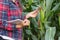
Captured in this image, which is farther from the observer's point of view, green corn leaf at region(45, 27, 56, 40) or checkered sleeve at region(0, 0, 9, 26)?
green corn leaf at region(45, 27, 56, 40)

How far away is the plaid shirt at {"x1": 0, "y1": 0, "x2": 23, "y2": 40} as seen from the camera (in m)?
1.14

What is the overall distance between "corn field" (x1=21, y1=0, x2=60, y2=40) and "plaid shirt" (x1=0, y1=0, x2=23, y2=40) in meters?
0.32

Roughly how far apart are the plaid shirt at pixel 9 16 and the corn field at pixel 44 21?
32 centimetres

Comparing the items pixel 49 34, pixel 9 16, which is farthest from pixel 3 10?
pixel 49 34

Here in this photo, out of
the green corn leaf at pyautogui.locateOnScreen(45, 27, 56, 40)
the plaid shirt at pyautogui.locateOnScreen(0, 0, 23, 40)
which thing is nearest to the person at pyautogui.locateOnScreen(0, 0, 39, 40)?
the plaid shirt at pyautogui.locateOnScreen(0, 0, 23, 40)

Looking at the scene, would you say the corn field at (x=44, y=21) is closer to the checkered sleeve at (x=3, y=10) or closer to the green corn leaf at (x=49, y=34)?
the green corn leaf at (x=49, y=34)

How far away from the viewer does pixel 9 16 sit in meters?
1.16

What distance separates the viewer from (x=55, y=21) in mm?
1719

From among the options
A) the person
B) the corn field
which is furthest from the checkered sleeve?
the corn field

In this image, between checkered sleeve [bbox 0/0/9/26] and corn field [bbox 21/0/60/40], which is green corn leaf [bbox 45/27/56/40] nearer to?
corn field [bbox 21/0/60/40]

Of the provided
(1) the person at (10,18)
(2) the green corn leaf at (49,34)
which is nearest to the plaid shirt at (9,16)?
(1) the person at (10,18)

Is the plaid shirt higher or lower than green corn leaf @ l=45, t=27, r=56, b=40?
higher

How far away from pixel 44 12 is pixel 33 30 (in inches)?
7.7

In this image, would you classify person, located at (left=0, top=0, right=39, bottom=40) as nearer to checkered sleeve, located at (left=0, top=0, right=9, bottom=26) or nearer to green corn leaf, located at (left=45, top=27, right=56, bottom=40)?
checkered sleeve, located at (left=0, top=0, right=9, bottom=26)
